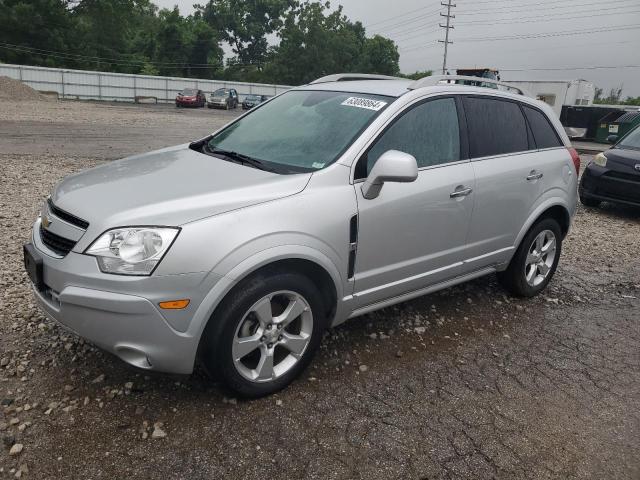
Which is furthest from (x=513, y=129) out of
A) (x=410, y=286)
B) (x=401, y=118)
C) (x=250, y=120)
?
(x=250, y=120)

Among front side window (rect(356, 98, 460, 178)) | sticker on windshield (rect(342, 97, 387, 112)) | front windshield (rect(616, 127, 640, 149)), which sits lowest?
front windshield (rect(616, 127, 640, 149))

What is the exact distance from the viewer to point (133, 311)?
2453 millimetres

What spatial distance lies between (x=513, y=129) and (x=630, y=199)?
4.99 meters

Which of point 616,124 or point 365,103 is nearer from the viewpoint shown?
point 365,103

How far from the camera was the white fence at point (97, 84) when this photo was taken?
40.9m

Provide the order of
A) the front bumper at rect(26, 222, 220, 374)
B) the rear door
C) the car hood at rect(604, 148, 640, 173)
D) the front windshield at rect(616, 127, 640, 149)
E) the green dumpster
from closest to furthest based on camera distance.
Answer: the front bumper at rect(26, 222, 220, 374), the rear door, the car hood at rect(604, 148, 640, 173), the front windshield at rect(616, 127, 640, 149), the green dumpster

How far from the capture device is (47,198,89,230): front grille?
2633mm

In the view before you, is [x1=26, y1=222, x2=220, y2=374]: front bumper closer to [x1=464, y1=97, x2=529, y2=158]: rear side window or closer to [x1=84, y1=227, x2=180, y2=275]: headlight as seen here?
[x1=84, y1=227, x2=180, y2=275]: headlight

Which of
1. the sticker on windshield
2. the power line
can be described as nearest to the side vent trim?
the sticker on windshield

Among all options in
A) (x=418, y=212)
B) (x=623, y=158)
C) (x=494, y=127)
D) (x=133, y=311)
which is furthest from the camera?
(x=623, y=158)

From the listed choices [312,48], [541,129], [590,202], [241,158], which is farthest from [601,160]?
[312,48]

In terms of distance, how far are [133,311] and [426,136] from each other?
2198mm

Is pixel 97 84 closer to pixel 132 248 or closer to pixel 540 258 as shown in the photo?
pixel 540 258

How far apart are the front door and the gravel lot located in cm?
52
